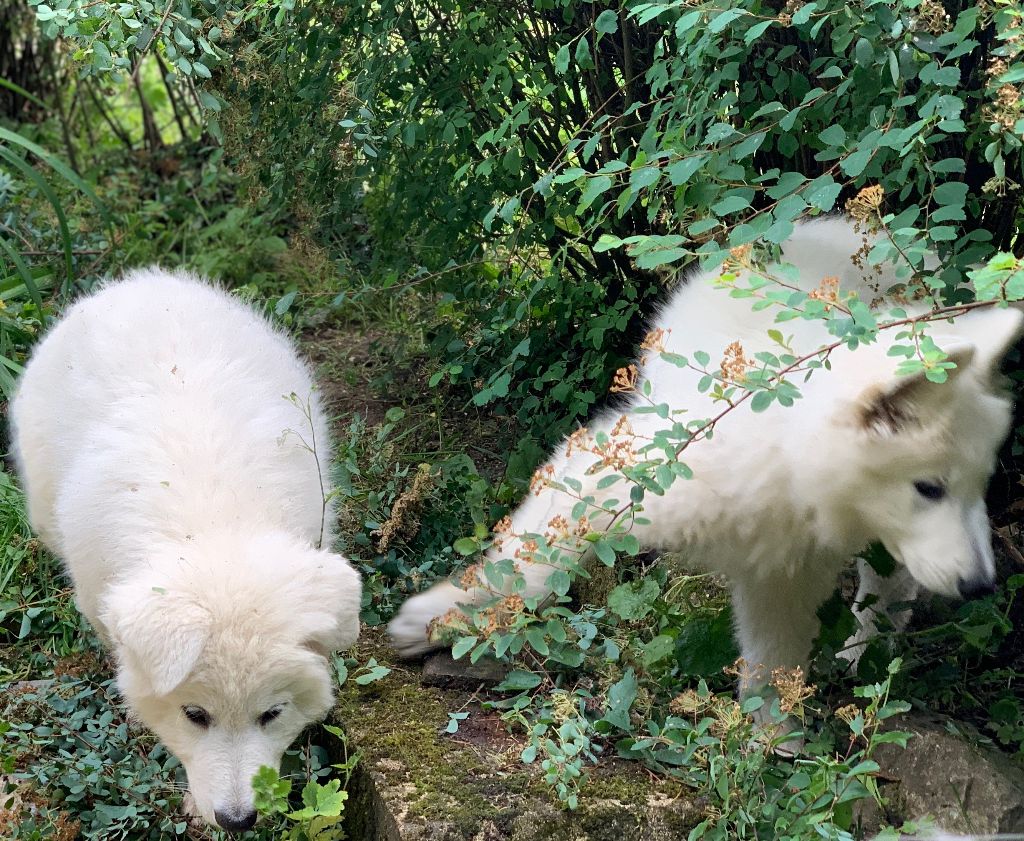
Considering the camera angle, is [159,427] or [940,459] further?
[159,427]

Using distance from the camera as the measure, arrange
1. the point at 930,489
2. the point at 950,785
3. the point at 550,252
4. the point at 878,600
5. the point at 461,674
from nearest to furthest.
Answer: the point at 930,489 < the point at 950,785 < the point at 461,674 < the point at 878,600 < the point at 550,252

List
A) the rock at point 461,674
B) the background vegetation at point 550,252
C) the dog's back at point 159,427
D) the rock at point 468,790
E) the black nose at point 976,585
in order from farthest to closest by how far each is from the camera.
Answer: the rock at point 461,674 < the dog's back at point 159,427 < the rock at point 468,790 < the background vegetation at point 550,252 < the black nose at point 976,585

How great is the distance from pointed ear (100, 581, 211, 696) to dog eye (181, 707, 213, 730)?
12 centimetres

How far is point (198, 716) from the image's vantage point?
2.87m

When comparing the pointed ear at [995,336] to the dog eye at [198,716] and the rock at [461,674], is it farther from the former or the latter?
the dog eye at [198,716]

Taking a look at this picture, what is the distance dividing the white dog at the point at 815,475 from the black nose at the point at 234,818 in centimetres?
83

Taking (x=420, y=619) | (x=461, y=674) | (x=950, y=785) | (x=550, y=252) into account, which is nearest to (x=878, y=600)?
(x=950, y=785)

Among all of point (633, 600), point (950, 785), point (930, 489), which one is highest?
point (930, 489)

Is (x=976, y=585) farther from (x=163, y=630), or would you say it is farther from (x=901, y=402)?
(x=163, y=630)

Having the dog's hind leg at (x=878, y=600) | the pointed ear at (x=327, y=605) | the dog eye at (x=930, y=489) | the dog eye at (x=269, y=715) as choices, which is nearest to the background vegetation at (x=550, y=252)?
the dog's hind leg at (x=878, y=600)

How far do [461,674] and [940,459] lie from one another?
62.4 inches

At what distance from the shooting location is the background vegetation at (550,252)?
2.81m

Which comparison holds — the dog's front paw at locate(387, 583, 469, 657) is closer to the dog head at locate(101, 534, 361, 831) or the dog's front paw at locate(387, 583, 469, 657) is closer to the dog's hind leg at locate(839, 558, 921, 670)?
the dog head at locate(101, 534, 361, 831)

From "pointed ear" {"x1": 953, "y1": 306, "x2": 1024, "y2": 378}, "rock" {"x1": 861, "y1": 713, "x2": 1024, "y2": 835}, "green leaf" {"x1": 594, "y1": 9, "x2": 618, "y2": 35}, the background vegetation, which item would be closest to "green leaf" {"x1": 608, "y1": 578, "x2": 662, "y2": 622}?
the background vegetation
